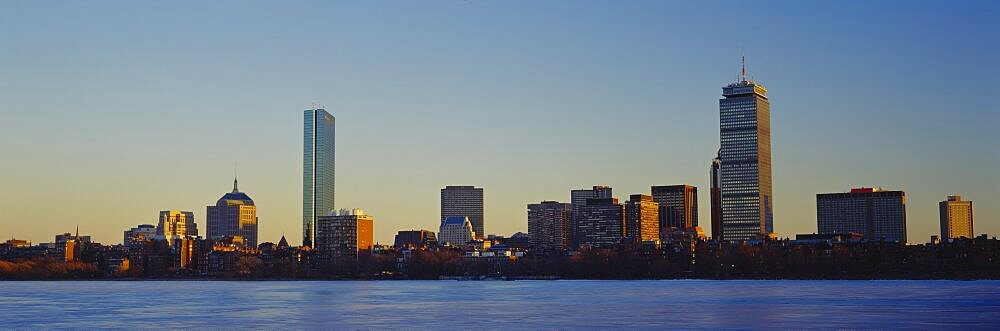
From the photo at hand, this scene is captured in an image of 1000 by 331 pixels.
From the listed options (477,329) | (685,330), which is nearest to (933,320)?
(685,330)

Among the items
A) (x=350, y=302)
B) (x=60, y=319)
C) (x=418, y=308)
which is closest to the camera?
(x=60, y=319)

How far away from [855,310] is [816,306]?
709 cm

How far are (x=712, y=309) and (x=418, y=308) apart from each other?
923 inches

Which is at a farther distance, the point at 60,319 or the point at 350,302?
the point at 350,302

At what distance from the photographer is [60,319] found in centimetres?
8644

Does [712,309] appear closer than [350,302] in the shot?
Yes

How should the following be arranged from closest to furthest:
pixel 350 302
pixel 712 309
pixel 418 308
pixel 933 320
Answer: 1. pixel 933 320
2. pixel 712 309
3. pixel 418 308
4. pixel 350 302

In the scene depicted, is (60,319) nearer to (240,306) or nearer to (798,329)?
(240,306)

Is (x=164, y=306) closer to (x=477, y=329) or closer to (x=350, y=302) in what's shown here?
(x=350, y=302)

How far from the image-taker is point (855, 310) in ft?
298

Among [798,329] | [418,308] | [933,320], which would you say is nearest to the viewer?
[798,329]

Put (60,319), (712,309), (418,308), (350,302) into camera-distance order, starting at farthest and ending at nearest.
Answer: (350,302)
(418,308)
(712,309)
(60,319)

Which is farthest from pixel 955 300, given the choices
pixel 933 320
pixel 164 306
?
pixel 164 306

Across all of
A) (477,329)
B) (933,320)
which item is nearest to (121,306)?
(477,329)
